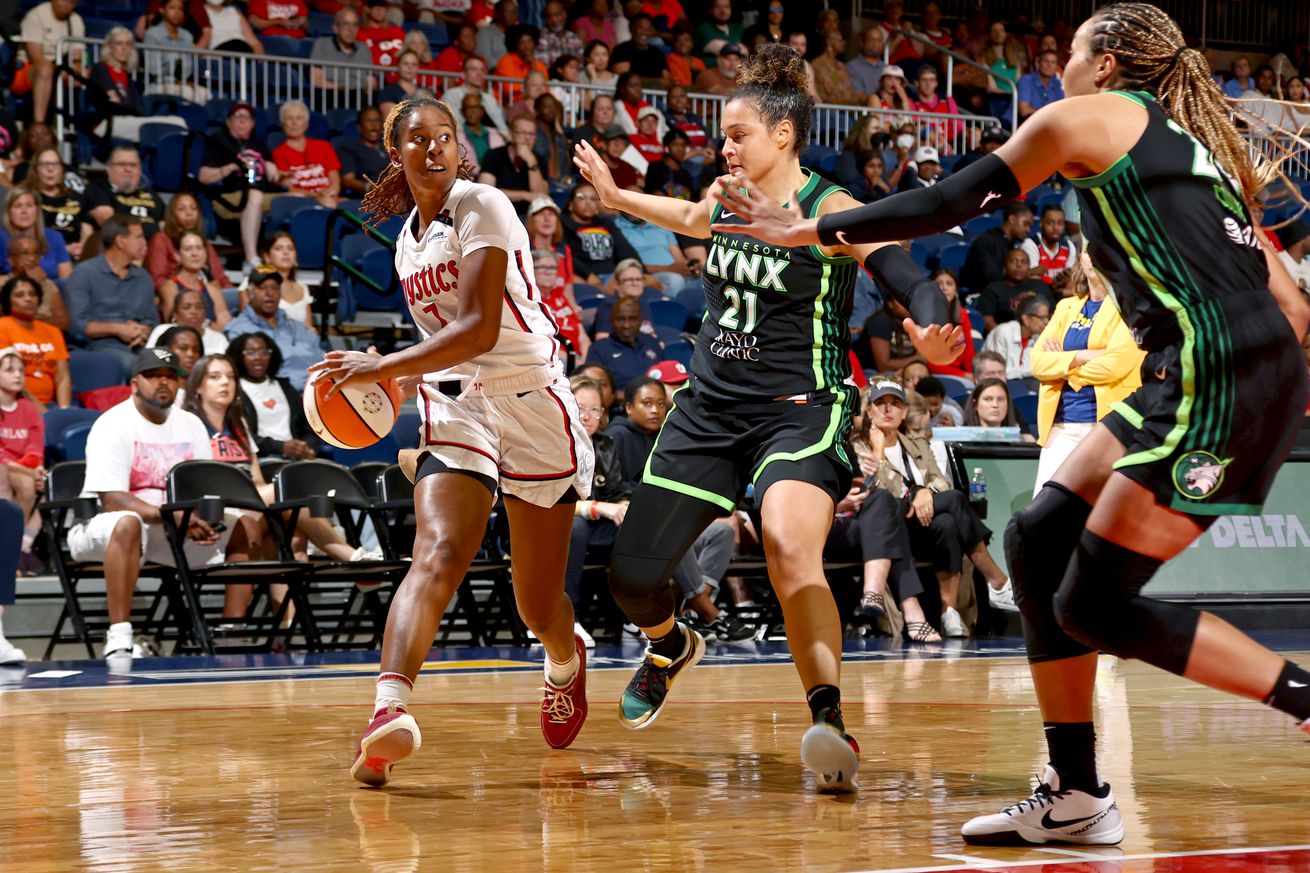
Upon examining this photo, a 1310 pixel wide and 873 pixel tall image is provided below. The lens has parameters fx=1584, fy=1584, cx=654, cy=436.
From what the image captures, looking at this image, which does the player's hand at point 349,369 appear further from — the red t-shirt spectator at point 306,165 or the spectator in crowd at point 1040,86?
the spectator in crowd at point 1040,86

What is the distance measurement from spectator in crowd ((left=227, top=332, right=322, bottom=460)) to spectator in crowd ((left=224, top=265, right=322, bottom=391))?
0.48 meters

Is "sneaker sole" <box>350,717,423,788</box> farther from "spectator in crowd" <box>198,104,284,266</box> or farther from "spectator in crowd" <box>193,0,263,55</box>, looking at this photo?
"spectator in crowd" <box>193,0,263,55</box>

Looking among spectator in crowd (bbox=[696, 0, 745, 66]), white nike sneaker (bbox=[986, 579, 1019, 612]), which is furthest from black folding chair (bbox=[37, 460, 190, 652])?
spectator in crowd (bbox=[696, 0, 745, 66])

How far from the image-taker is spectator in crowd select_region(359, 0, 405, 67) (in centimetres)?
1420

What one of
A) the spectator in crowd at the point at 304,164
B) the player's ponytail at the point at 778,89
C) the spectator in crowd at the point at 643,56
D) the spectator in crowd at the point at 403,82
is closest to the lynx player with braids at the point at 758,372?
the player's ponytail at the point at 778,89

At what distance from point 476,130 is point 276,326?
139 inches

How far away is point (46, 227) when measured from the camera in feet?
35.5

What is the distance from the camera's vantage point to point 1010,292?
14156mm

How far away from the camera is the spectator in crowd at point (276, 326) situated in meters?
10.5

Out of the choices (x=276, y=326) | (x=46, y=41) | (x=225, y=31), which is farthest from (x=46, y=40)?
(x=276, y=326)

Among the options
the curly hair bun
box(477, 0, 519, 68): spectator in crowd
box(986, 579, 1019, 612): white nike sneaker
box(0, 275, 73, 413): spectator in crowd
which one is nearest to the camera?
the curly hair bun

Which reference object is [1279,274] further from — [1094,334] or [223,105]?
[223,105]

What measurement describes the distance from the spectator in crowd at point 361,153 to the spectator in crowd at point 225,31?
1.34 metres

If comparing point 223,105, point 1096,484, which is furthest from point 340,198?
point 1096,484
